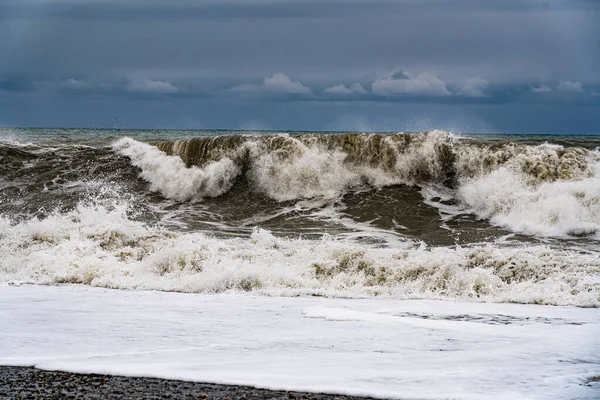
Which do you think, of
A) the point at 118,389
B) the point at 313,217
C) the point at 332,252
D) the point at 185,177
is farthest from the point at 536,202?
the point at 118,389

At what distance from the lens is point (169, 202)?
Result: 18672 millimetres

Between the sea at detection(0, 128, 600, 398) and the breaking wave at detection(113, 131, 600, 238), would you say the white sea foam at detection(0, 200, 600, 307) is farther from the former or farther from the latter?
the breaking wave at detection(113, 131, 600, 238)

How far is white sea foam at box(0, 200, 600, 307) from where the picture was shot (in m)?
10.6

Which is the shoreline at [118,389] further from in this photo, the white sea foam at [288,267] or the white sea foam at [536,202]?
the white sea foam at [536,202]

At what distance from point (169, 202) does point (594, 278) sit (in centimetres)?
1101

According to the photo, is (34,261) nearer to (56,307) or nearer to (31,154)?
(56,307)

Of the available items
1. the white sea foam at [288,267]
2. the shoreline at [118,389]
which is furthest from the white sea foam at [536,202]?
the shoreline at [118,389]

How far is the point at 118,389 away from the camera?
5734 millimetres

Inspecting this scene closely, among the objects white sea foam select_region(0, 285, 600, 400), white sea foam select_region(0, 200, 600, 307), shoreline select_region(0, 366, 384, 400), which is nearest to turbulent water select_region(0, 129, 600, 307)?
white sea foam select_region(0, 200, 600, 307)

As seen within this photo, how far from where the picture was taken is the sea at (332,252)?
6730mm

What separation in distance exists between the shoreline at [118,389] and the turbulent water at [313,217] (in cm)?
474

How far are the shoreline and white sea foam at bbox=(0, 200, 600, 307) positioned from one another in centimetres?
471

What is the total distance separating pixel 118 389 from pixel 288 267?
606 cm

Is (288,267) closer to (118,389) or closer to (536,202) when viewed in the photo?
(118,389)
